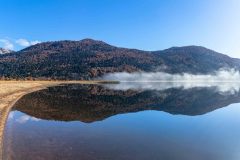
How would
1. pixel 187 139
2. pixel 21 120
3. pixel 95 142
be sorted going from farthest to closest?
1. pixel 21 120
2. pixel 187 139
3. pixel 95 142

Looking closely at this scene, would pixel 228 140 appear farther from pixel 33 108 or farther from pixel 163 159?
pixel 33 108

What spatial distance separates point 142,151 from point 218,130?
10.6m

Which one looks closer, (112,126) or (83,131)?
(83,131)

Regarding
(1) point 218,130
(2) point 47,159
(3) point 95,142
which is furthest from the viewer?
(1) point 218,130

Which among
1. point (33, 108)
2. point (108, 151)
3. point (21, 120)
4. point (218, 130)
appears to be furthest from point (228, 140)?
point (33, 108)

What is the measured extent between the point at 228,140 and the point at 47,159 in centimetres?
1220

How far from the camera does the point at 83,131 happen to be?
24.2m

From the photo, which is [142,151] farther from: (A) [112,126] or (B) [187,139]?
(A) [112,126]

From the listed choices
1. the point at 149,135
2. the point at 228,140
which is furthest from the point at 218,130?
the point at 149,135

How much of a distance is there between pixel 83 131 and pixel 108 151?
6.41 meters

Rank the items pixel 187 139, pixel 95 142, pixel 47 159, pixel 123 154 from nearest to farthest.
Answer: pixel 47 159
pixel 123 154
pixel 95 142
pixel 187 139

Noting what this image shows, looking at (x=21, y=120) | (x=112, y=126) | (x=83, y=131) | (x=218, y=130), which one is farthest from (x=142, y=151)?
(x=21, y=120)

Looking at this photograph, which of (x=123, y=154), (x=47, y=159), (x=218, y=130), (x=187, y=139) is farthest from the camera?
(x=218, y=130)

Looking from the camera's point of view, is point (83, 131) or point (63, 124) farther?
point (63, 124)
